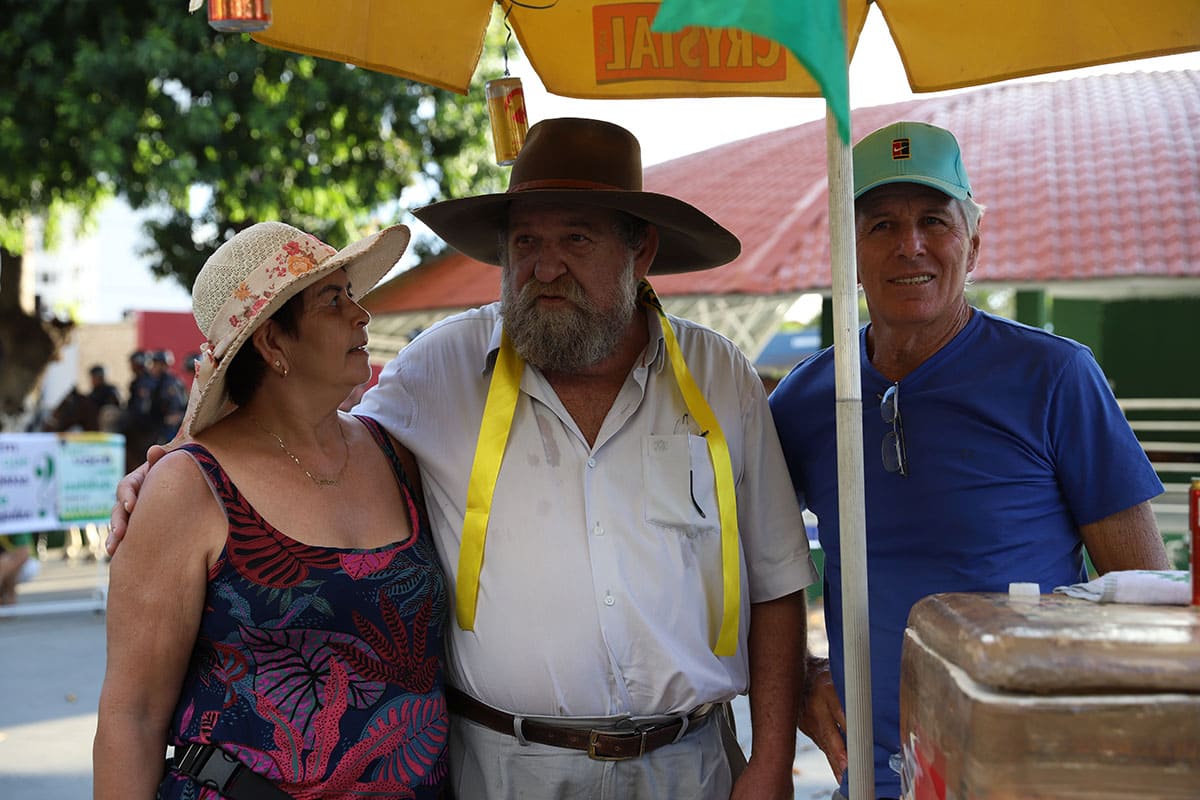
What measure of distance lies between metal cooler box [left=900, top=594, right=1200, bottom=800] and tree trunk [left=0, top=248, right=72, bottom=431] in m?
14.0

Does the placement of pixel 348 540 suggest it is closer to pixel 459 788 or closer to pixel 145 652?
pixel 145 652

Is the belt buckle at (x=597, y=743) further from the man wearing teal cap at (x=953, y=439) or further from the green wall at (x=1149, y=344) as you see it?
the green wall at (x=1149, y=344)

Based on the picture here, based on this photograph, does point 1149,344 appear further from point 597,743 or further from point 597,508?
point 597,743

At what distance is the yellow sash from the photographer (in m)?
2.42

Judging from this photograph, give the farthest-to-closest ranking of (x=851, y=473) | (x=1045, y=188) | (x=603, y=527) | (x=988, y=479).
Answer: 1. (x=1045, y=188)
2. (x=603, y=527)
3. (x=988, y=479)
4. (x=851, y=473)

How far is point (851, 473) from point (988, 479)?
0.73m

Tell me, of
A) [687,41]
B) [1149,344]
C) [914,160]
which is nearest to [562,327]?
[914,160]

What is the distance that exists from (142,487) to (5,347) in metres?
12.9

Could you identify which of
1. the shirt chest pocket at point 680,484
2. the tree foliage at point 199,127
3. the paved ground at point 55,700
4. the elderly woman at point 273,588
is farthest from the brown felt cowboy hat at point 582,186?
the tree foliage at point 199,127

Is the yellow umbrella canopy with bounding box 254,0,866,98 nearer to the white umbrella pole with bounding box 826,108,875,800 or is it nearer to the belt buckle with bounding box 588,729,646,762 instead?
the white umbrella pole with bounding box 826,108,875,800

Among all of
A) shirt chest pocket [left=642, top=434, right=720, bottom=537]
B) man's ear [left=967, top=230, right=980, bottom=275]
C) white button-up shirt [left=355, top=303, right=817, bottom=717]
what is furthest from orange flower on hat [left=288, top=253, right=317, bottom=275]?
man's ear [left=967, top=230, right=980, bottom=275]

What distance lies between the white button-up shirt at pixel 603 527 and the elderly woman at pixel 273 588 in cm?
16

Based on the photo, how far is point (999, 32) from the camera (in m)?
2.70

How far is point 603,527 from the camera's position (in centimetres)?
246
